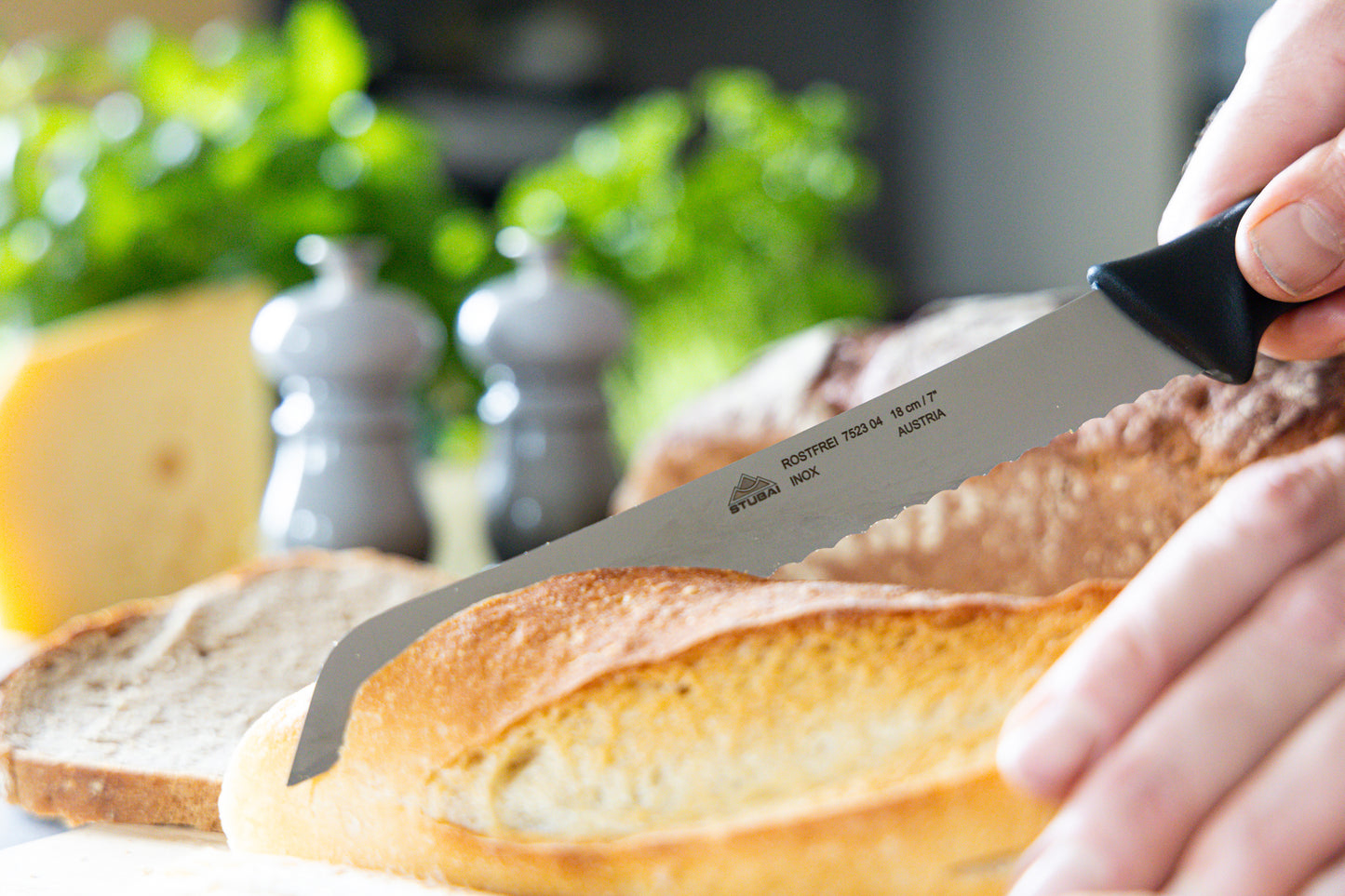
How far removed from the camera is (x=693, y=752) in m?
0.66

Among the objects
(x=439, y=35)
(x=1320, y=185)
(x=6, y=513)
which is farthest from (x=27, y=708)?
(x=439, y=35)

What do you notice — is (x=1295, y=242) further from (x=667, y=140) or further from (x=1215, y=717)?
(x=667, y=140)

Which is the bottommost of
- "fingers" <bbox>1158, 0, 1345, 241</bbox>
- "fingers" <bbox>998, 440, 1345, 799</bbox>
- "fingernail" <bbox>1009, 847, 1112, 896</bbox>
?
"fingernail" <bbox>1009, 847, 1112, 896</bbox>

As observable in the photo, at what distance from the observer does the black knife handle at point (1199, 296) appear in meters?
0.78

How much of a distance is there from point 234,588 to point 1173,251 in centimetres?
101

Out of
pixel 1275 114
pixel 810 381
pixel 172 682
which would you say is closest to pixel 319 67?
pixel 810 381

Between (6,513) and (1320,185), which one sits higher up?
(1320,185)

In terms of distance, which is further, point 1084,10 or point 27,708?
point 1084,10

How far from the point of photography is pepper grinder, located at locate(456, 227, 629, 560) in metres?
1.57

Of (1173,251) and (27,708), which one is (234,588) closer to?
(27,708)

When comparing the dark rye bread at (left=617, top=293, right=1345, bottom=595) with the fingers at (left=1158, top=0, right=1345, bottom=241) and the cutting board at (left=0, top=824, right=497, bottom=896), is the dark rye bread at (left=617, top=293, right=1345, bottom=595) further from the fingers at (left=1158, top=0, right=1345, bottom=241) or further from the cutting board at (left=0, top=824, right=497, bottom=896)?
the cutting board at (left=0, top=824, right=497, bottom=896)

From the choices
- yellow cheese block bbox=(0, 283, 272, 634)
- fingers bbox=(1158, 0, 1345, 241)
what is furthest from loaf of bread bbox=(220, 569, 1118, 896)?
yellow cheese block bbox=(0, 283, 272, 634)

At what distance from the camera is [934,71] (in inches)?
260

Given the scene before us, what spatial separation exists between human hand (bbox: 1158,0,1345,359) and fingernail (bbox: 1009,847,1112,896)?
18.9 inches
